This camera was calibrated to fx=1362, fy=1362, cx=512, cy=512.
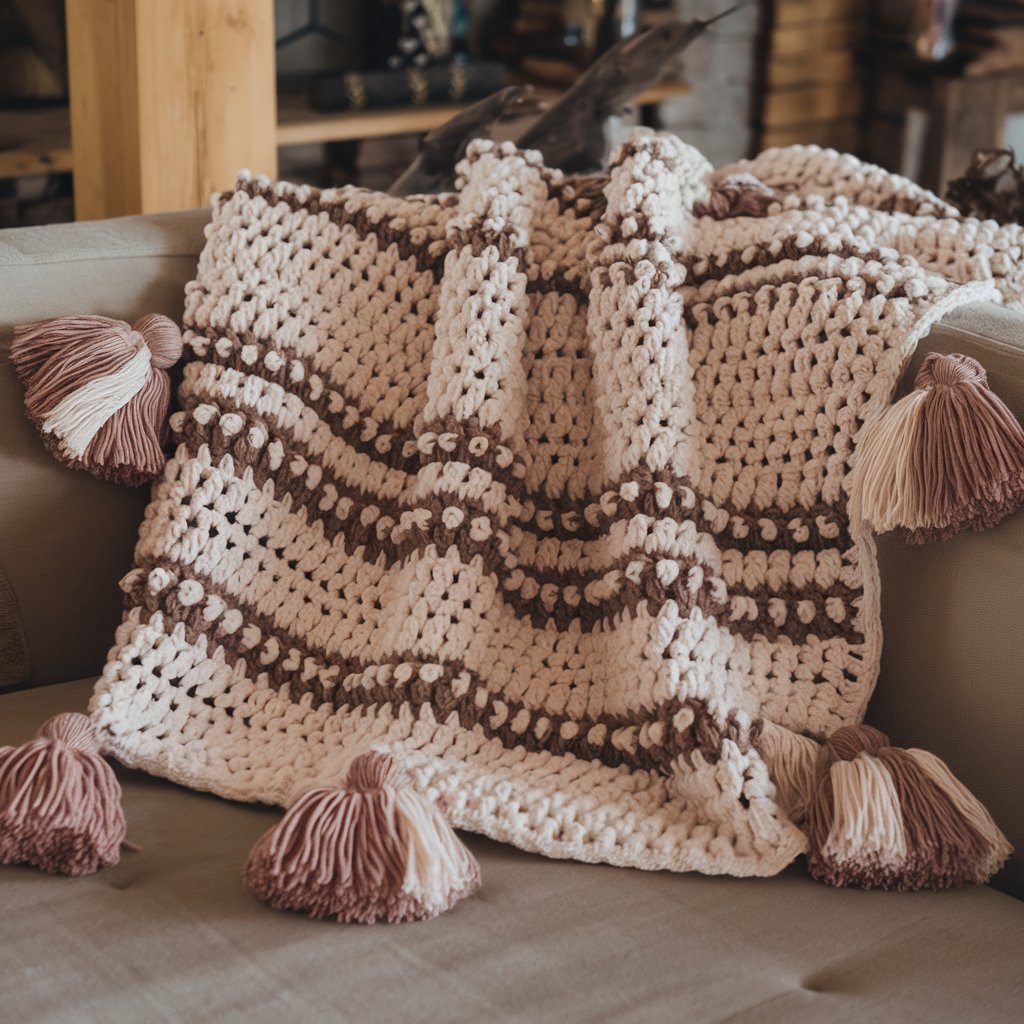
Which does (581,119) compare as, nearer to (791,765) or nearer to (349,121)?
(791,765)

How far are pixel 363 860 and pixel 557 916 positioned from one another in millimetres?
137

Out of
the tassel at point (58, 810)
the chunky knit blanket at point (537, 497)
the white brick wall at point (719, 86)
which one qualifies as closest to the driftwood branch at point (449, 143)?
the chunky knit blanket at point (537, 497)

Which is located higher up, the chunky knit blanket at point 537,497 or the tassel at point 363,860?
the chunky knit blanket at point 537,497

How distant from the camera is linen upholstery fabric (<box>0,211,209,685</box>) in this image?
1.17 m

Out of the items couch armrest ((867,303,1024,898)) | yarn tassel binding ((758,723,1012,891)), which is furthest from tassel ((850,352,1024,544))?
yarn tassel binding ((758,723,1012,891))

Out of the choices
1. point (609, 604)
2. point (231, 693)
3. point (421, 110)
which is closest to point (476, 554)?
point (609, 604)

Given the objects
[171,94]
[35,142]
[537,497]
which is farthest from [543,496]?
[35,142]

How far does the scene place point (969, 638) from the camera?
1018mm

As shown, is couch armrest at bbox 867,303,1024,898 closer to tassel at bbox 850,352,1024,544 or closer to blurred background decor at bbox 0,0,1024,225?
tassel at bbox 850,352,1024,544

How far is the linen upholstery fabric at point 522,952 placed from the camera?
2.72ft

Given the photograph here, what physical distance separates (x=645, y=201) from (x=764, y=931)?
0.63 meters

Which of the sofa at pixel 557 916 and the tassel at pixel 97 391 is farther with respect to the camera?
the tassel at pixel 97 391

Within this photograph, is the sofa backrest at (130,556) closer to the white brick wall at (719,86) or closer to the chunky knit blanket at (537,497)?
the chunky knit blanket at (537,497)

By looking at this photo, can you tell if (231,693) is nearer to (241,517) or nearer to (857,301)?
(241,517)
